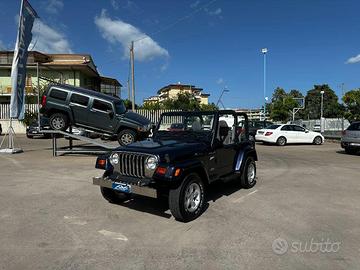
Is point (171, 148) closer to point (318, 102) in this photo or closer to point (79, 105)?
point (79, 105)

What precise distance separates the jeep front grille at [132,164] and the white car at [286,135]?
16325 millimetres

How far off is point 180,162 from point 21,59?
12301 mm

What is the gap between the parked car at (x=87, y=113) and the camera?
44.2 ft

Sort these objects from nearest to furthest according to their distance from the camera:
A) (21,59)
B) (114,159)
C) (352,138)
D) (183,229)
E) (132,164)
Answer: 1. (183,229)
2. (132,164)
3. (114,159)
4. (21,59)
5. (352,138)

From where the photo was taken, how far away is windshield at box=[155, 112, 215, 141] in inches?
253

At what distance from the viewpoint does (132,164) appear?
17.8 feet

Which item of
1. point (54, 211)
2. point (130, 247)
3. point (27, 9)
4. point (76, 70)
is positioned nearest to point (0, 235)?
point (54, 211)

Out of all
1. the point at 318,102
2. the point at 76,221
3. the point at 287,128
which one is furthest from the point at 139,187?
the point at 318,102

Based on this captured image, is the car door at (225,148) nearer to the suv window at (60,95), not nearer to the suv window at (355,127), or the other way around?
the suv window at (60,95)

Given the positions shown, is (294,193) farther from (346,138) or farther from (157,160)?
(346,138)

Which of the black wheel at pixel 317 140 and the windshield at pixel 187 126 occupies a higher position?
the windshield at pixel 187 126

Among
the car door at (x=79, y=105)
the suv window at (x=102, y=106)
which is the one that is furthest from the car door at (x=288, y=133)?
the car door at (x=79, y=105)

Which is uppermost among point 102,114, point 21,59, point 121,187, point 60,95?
point 21,59

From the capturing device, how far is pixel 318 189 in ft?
25.3
